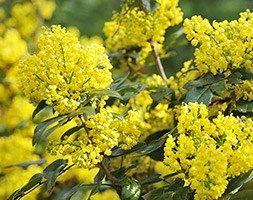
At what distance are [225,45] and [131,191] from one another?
37 centimetres

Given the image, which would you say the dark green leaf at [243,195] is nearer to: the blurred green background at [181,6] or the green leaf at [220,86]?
the green leaf at [220,86]

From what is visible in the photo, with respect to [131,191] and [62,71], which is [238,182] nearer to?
[131,191]

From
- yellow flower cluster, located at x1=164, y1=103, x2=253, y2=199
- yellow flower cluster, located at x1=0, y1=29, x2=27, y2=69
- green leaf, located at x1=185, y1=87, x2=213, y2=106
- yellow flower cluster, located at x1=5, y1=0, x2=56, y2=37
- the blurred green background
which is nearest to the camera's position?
yellow flower cluster, located at x1=164, y1=103, x2=253, y2=199

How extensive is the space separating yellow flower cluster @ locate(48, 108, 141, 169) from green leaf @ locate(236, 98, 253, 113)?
227 millimetres

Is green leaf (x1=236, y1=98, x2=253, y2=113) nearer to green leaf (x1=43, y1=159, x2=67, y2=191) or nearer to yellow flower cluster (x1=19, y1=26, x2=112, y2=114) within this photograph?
yellow flower cluster (x1=19, y1=26, x2=112, y2=114)

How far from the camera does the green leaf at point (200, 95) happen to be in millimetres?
1343

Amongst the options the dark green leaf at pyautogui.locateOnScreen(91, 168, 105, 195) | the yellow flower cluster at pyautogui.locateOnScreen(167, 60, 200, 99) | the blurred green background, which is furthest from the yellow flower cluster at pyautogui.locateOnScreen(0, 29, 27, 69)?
the blurred green background

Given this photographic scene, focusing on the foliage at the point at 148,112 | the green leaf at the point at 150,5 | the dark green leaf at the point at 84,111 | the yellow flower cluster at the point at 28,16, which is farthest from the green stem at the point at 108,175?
the yellow flower cluster at the point at 28,16

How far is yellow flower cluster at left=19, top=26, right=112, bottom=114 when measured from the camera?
4.06 ft

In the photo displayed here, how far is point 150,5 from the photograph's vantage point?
1512 mm

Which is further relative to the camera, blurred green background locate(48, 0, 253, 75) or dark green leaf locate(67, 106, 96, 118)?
blurred green background locate(48, 0, 253, 75)

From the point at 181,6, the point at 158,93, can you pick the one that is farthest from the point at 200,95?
the point at 181,6

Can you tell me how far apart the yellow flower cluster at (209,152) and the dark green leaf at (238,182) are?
1 cm

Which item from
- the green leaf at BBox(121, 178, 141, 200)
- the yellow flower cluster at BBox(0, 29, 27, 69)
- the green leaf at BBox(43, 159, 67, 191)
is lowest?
the green leaf at BBox(121, 178, 141, 200)
